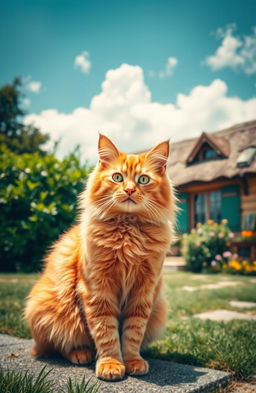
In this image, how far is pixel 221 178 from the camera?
41.7ft

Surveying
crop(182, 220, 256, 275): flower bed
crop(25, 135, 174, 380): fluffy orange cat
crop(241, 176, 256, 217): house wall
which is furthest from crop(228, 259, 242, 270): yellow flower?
crop(25, 135, 174, 380): fluffy orange cat

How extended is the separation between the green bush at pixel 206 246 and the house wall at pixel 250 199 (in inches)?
78.2

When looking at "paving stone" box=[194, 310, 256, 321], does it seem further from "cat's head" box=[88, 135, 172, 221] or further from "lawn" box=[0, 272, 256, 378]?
"cat's head" box=[88, 135, 172, 221]

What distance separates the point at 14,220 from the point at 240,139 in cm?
1078

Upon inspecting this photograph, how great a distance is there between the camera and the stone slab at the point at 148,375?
5.31 ft

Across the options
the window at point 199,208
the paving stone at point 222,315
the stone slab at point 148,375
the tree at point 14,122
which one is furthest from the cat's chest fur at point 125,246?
the tree at point 14,122

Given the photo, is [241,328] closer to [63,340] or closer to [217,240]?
[63,340]

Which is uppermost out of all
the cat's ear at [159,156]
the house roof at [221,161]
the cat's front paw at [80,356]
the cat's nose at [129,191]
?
the house roof at [221,161]

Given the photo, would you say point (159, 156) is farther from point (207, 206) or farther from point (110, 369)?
point (207, 206)

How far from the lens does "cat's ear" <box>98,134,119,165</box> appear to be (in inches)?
82.8

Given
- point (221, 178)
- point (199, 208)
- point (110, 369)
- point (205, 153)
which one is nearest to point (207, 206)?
point (199, 208)

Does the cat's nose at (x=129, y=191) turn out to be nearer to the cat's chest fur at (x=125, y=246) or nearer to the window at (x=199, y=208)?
the cat's chest fur at (x=125, y=246)

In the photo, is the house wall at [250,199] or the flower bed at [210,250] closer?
the flower bed at [210,250]

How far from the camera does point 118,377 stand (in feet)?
5.62
